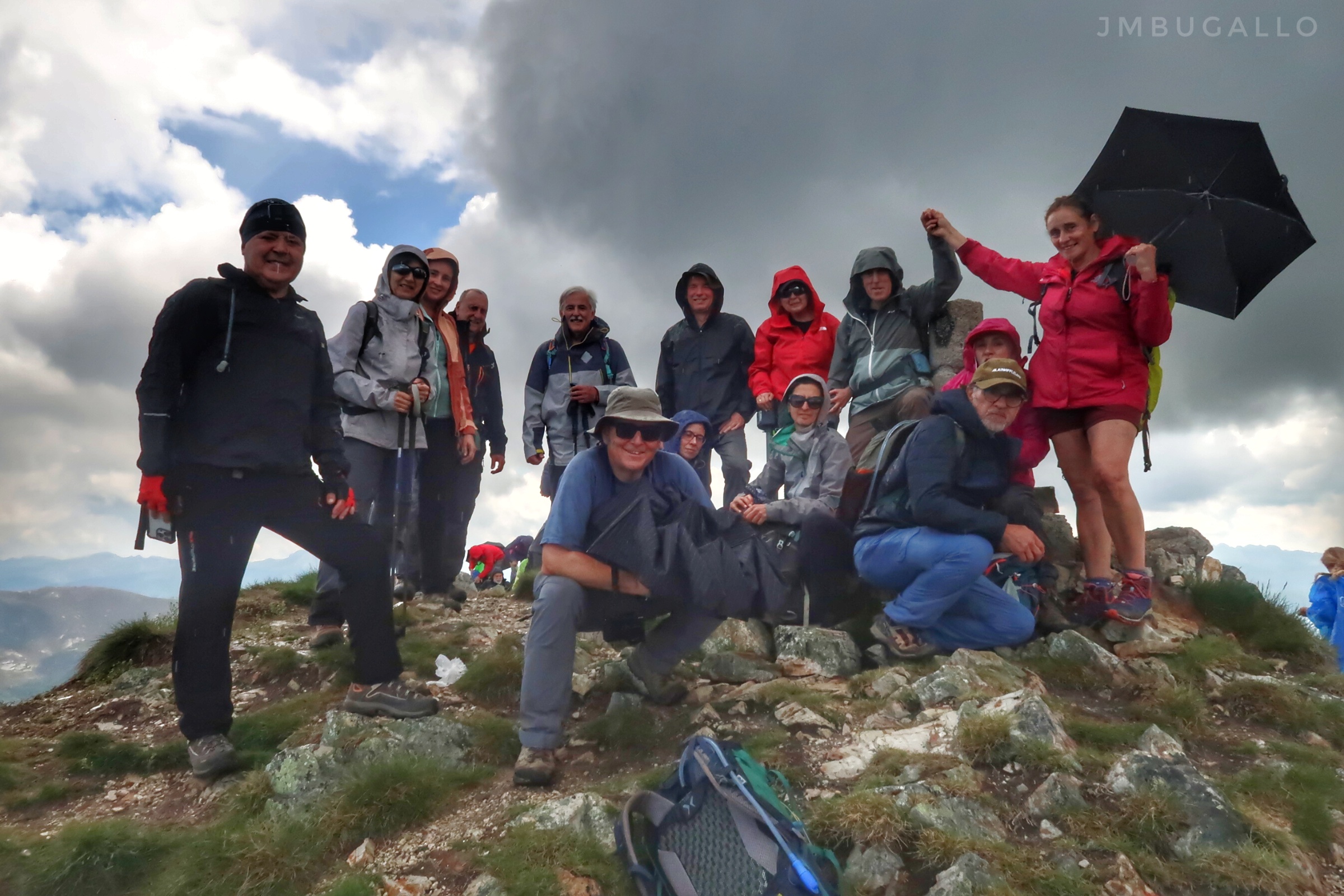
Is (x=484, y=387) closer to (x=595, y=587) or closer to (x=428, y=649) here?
(x=428, y=649)

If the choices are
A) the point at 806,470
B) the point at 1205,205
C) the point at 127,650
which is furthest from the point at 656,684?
the point at 127,650

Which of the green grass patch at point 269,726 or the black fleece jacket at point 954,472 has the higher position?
the black fleece jacket at point 954,472

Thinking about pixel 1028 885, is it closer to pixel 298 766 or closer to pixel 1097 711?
pixel 1097 711

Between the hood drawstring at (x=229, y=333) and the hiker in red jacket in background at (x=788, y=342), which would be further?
the hiker in red jacket in background at (x=788, y=342)

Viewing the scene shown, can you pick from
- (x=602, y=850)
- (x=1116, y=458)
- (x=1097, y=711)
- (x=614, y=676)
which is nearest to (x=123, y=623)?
(x=614, y=676)

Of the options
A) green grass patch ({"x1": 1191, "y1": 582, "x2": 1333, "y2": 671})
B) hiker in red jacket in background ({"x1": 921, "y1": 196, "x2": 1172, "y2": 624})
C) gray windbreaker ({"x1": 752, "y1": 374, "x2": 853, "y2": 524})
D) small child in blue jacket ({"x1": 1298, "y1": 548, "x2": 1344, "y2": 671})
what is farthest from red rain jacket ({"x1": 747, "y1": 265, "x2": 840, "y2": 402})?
small child in blue jacket ({"x1": 1298, "y1": 548, "x2": 1344, "y2": 671})

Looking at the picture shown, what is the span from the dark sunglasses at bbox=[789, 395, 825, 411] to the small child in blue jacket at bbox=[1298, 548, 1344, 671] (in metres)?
8.84

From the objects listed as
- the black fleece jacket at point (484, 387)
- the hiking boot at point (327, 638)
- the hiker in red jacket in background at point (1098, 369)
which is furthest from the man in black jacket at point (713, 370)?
the hiking boot at point (327, 638)

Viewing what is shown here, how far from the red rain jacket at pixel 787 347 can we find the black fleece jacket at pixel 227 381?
16.4 feet

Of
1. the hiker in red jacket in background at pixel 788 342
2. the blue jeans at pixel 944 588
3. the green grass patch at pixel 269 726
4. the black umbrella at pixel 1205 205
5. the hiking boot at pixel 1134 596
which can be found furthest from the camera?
the hiker in red jacket in background at pixel 788 342

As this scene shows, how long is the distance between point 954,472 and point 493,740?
3.87 meters

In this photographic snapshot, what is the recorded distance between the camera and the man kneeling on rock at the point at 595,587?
182 inches

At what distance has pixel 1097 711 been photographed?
5418mm

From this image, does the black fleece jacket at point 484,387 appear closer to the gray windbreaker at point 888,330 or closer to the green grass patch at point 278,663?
the green grass patch at point 278,663
